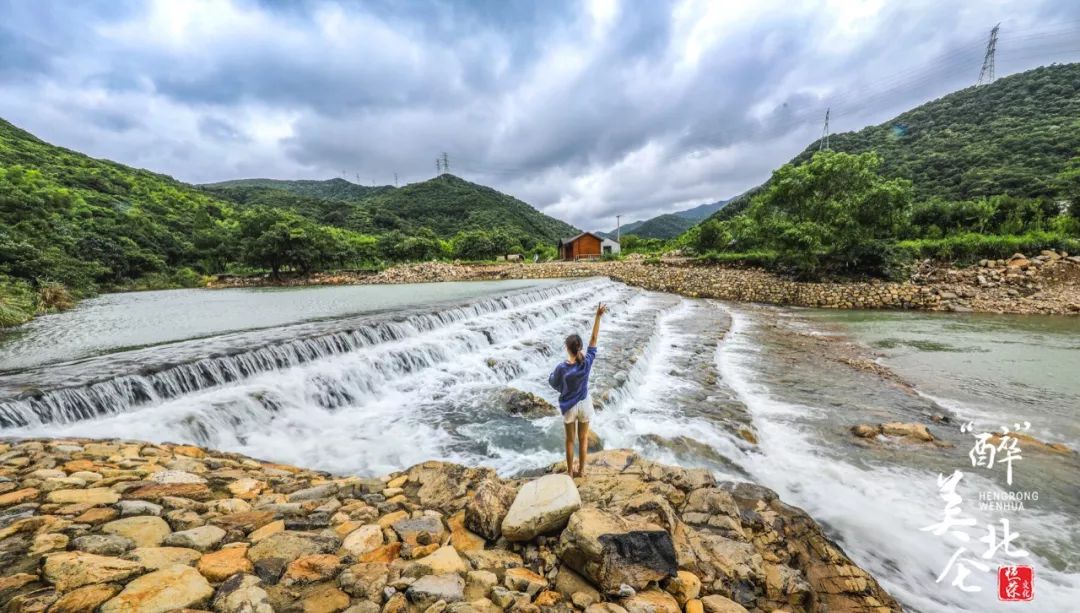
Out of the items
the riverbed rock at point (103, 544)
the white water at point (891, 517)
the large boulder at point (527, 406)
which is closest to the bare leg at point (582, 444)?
the white water at point (891, 517)

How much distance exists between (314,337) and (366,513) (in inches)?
257

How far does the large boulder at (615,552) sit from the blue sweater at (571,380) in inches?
48.2

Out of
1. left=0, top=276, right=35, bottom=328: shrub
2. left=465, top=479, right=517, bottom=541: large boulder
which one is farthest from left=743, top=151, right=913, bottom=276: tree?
left=0, top=276, right=35, bottom=328: shrub

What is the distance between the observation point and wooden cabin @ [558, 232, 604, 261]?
53.5 meters

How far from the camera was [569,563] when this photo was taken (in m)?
2.47

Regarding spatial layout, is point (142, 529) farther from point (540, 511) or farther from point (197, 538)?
point (540, 511)

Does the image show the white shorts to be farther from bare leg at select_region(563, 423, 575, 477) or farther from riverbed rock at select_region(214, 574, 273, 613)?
riverbed rock at select_region(214, 574, 273, 613)

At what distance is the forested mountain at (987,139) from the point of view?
3484 cm

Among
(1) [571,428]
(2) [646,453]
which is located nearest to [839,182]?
(2) [646,453]

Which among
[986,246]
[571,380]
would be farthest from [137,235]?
[986,246]

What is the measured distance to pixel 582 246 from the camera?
178 ft

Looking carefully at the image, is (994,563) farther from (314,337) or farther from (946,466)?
(314,337)

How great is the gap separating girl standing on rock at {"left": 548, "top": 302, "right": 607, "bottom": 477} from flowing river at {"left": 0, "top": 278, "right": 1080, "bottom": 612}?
4.86ft

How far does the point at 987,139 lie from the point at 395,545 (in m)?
73.0
